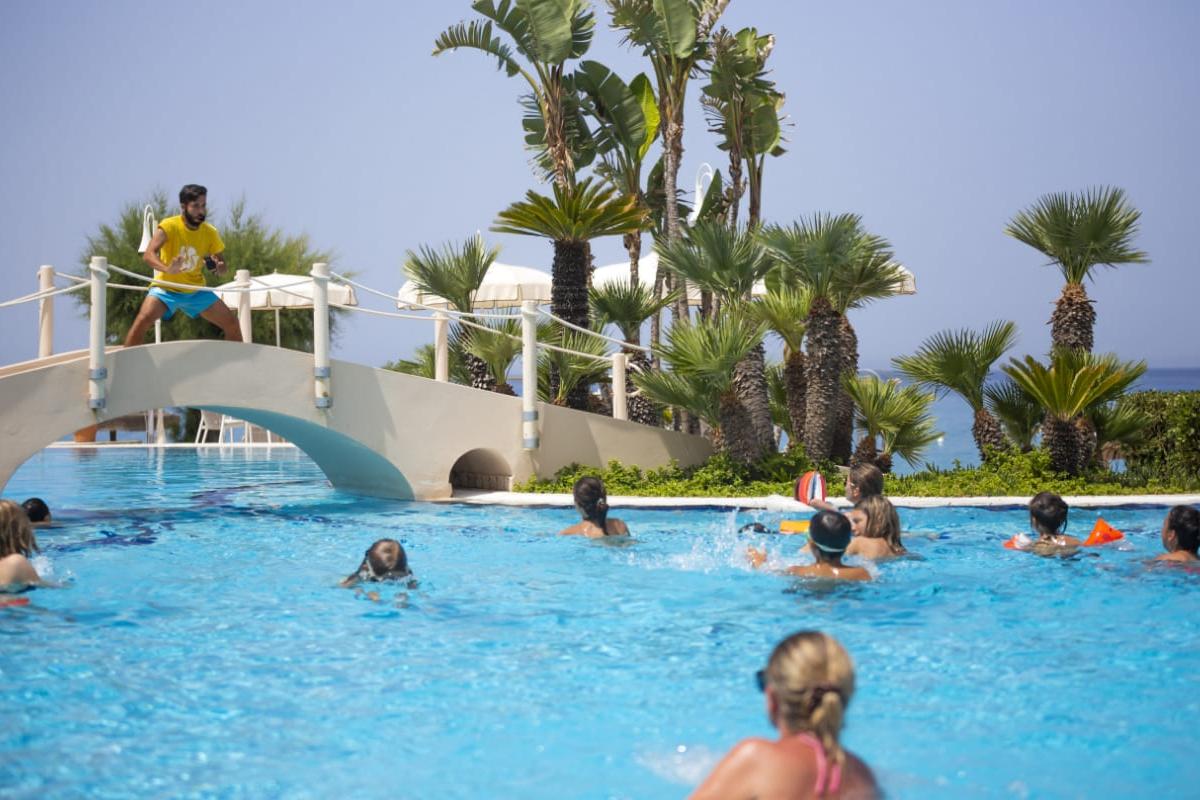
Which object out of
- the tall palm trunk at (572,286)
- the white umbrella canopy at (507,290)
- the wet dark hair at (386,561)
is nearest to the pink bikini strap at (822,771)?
the wet dark hair at (386,561)

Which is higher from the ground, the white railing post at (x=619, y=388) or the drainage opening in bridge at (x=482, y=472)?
the white railing post at (x=619, y=388)

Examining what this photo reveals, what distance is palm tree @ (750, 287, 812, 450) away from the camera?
48.4 feet

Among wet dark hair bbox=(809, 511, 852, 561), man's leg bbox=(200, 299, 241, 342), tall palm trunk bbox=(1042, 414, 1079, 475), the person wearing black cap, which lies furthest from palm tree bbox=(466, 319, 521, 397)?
wet dark hair bbox=(809, 511, 852, 561)

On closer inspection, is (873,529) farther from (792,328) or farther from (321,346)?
(321,346)

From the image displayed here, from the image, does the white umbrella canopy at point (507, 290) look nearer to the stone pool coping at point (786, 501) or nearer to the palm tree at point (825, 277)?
the palm tree at point (825, 277)

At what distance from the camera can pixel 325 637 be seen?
23.7 ft

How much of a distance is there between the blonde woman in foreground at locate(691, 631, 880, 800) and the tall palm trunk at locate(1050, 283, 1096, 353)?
1299cm

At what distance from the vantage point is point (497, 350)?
58.0ft

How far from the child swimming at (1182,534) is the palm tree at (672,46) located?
36.9ft

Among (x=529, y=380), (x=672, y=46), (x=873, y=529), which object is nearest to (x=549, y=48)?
(x=672, y=46)

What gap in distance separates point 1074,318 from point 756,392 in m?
4.21

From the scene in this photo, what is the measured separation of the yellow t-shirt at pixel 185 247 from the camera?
11906 millimetres

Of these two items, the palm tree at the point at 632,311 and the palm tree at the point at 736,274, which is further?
the palm tree at the point at 632,311

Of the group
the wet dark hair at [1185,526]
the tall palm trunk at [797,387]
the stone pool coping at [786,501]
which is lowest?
the wet dark hair at [1185,526]
